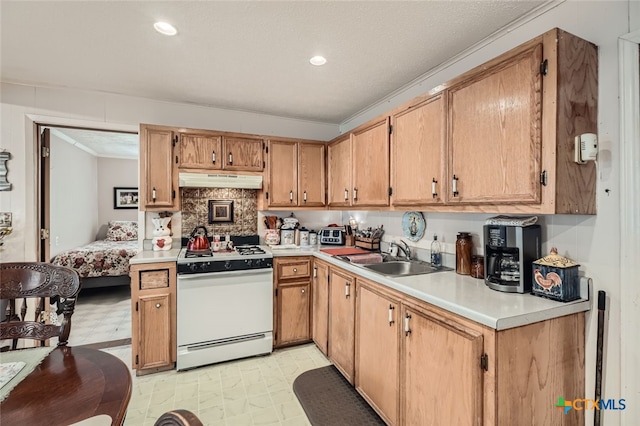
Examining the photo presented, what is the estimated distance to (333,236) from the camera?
11.0 feet

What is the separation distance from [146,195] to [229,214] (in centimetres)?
86

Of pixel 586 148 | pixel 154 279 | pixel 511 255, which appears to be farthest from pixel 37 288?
pixel 586 148

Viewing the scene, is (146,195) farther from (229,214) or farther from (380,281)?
(380,281)

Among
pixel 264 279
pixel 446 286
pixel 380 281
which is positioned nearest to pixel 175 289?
pixel 264 279

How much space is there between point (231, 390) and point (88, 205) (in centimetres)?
535

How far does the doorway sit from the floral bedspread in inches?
2.4

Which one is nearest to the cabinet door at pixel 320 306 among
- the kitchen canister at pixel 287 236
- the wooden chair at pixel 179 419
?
the kitchen canister at pixel 287 236

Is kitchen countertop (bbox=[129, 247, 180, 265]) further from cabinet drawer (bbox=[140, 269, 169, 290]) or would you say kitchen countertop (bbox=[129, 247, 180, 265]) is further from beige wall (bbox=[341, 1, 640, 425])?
beige wall (bbox=[341, 1, 640, 425])

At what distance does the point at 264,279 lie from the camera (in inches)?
111

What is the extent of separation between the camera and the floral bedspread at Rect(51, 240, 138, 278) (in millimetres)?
4414

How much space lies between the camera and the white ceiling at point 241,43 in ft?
5.40

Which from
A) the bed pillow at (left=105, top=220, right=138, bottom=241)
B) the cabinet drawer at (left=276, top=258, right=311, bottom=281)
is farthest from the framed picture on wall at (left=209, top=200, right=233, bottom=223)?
the bed pillow at (left=105, top=220, right=138, bottom=241)

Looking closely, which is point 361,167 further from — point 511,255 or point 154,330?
point 154,330

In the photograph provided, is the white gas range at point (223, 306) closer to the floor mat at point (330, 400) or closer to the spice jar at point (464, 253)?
the floor mat at point (330, 400)
